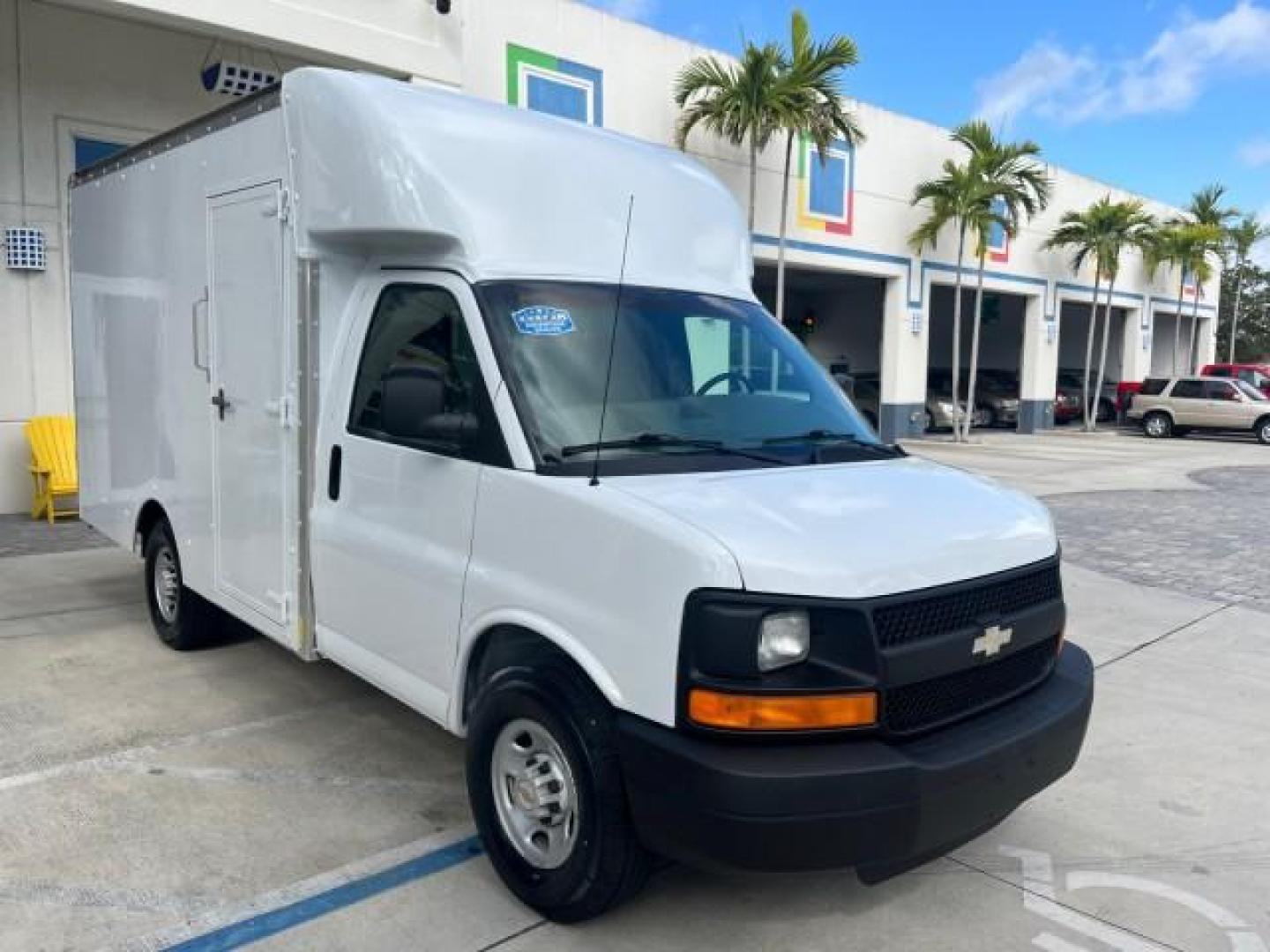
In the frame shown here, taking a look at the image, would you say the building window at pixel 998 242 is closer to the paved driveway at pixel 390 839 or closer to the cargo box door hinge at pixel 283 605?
the paved driveway at pixel 390 839

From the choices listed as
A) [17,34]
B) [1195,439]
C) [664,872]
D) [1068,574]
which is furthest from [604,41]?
[1195,439]

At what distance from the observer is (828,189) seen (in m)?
19.7

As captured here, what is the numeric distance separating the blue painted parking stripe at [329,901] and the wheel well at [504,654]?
542mm

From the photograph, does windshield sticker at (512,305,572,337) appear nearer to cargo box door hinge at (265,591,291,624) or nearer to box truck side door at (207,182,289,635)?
box truck side door at (207,182,289,635)

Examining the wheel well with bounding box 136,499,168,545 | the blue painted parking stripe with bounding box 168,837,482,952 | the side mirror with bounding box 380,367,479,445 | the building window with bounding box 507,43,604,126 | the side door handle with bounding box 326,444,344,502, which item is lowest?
the blue painted parking stripe with bounding box 168,837,482,952

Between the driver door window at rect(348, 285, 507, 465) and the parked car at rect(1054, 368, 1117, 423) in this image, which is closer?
the driver door window at rect(348, 285, 507, 465)

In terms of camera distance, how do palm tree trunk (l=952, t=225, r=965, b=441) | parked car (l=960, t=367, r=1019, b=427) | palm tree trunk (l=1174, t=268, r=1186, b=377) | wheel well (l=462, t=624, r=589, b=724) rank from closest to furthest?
wheel well (l=462, t=624, r=589, b=724)
palm tree trunk (l=952, t=225, r=965, b=441)
parked car (l=960, t=367, r=1019, b=427)
palm tree trunk (l=1174, t=268, r=1186, b=377)

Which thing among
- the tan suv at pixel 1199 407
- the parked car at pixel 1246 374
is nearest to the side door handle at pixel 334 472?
the tan suv at pixel 1199 407

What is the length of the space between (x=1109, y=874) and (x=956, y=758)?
1316 mm

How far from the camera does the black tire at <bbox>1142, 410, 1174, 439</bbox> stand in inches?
1088

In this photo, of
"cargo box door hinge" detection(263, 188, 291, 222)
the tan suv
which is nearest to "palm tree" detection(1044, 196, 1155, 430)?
the tan suv

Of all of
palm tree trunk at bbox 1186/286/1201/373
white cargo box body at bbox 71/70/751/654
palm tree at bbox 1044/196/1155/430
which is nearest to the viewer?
white cargo box body at bbox 71/70/751/654

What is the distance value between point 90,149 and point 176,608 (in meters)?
7.04

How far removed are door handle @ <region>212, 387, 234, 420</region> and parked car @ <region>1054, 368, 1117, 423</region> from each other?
29908mm
